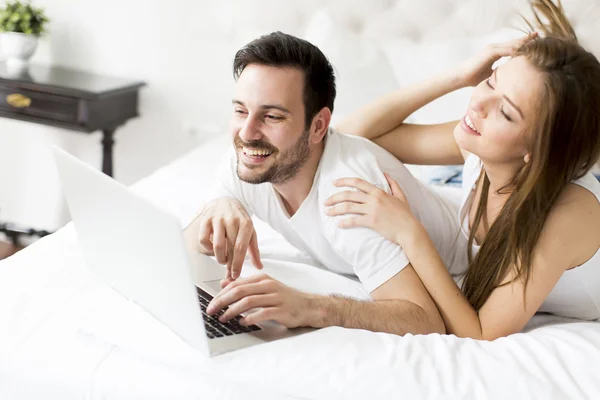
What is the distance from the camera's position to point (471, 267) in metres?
1.41

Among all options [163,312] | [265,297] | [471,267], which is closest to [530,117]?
[471,267]

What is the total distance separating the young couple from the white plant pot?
1555 mm

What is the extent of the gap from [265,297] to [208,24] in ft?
6.21

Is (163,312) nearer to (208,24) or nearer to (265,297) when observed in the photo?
(265,297)

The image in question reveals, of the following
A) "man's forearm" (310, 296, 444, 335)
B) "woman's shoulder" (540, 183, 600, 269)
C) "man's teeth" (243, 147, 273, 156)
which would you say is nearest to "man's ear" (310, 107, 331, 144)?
"man's teeth" (243, 147, 273, 156)

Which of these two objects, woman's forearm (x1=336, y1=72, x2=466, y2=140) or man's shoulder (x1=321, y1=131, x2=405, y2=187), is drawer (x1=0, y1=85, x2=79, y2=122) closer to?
woman's forearm (x1=336, y1=72, x2=466, y2=140)

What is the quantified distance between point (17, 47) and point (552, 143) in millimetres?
2207

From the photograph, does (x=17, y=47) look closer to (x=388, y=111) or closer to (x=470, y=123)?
(x=388, y=111)

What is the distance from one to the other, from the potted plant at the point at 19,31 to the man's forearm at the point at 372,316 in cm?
204

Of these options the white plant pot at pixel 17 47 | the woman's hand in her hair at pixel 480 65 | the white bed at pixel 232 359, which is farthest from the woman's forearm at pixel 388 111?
the white plant pot at pixel 17 47

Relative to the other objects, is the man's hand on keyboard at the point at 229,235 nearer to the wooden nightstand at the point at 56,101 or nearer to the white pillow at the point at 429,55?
the white pillow at the point at 429,55

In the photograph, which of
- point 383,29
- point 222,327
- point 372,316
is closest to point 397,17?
point 383,29

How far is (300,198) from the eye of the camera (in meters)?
1.51

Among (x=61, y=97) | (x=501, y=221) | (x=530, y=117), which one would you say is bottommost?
(x=61, y=97)
